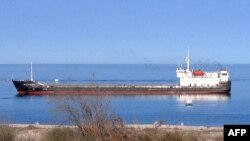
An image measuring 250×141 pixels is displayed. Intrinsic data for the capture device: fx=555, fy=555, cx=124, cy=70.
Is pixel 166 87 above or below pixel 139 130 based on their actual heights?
above

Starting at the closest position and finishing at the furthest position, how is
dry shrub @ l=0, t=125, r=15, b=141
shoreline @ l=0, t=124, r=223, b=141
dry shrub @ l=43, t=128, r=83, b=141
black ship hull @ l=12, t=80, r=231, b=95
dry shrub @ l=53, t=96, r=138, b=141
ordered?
dry shrub @ l=53, t=96, r=138, b=141 < dry shrub @ l=43, t=128, r=83, b=141 < dry shrub @ l=0, t=125, r=15, b=141 < shoreline @ l=0, t=124, r=223, b=141 < black ship hull @ l=12, t=80, r=231, b=95

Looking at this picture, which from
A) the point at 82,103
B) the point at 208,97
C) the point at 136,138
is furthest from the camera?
the point at 208,97

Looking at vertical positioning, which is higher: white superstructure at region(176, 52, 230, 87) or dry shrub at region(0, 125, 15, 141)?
white superstructure at region(176, 52, 230, 87)

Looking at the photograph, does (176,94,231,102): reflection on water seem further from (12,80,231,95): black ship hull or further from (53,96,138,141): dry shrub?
(53,96,138,141): dry shrub

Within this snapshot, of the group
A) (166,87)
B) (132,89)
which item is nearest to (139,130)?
(132,89)

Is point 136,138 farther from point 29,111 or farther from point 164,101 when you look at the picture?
point 164,101

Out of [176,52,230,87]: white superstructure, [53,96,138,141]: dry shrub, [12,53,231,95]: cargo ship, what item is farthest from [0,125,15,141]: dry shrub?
[176,52,230,87]: white superstructure

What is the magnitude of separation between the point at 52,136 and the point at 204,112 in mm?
42313

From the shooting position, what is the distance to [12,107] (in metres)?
63.8

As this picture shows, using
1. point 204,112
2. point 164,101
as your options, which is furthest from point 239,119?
point 164,101

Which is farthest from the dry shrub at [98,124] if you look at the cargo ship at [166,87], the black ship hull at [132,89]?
the black ship hull at [132,89]

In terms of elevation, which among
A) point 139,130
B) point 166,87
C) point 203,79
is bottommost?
point 139,130

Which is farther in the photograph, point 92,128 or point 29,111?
point 29,111

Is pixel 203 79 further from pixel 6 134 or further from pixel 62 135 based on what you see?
pixel 6 134
